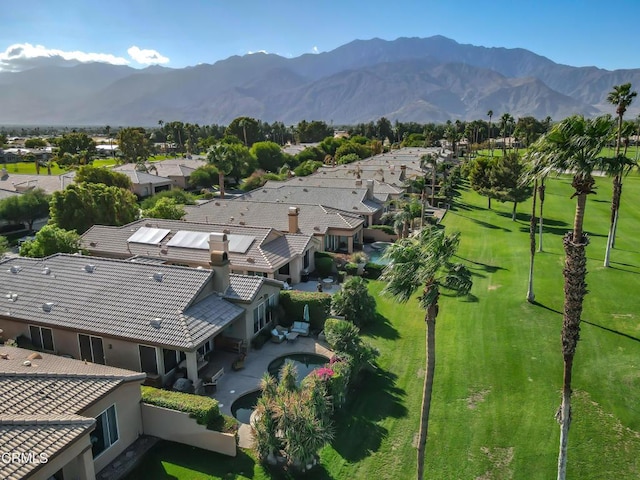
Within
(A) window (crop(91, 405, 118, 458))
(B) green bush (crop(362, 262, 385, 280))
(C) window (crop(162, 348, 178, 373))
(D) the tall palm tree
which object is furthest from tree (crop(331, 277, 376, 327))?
(D) the tall palm tree

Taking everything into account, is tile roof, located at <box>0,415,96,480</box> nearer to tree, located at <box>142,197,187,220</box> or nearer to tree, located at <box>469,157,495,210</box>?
tree, located at <box>142,197,187,220</box>

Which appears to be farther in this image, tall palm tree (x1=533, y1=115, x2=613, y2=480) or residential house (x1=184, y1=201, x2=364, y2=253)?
residential house (x1=184, y1=201, x2=364, y2=253)

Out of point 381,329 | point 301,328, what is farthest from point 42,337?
point 381,329

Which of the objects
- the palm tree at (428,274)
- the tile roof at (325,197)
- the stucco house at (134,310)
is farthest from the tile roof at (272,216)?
the palm tree at (428,274)

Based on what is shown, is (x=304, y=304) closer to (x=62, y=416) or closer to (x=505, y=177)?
(x=62, y=416)

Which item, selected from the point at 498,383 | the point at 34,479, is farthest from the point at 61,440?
the point at 498,383

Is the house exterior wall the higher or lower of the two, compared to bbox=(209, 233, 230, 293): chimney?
lower

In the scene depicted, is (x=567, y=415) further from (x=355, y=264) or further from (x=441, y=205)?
(x=441, y=205)

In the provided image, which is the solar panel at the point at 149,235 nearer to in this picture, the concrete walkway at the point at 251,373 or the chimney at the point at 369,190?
the concrete walkway at the point at 251,373
